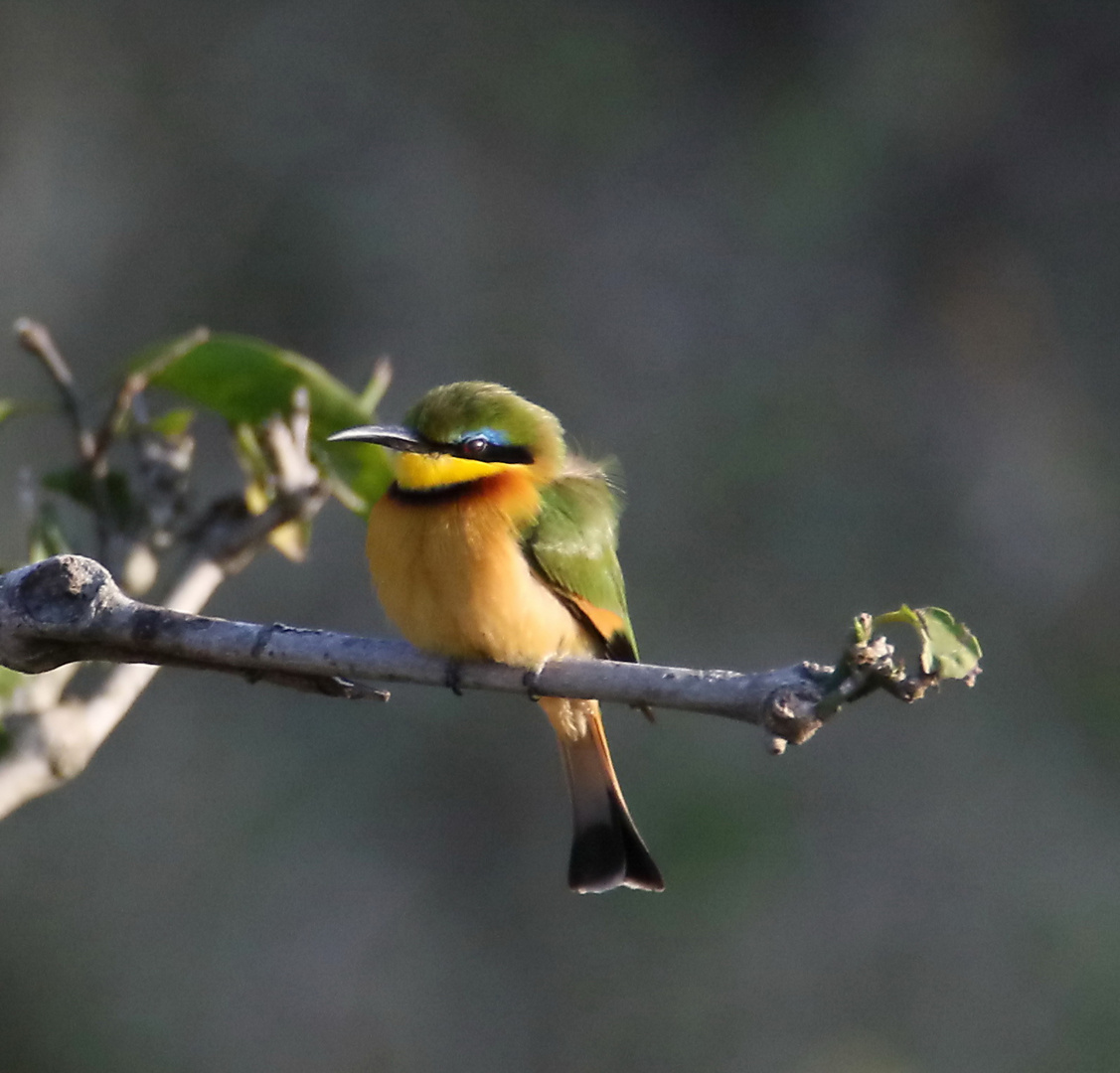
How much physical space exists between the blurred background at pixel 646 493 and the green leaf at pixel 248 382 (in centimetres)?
184

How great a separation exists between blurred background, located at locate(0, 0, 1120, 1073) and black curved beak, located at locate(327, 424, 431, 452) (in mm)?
1831

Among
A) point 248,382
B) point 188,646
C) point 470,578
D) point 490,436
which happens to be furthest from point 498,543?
point 188,646

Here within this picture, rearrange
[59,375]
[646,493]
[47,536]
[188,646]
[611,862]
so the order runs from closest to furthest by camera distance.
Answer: [188,646]
[59,375]
[47,536]
[611,862]
[646,493]

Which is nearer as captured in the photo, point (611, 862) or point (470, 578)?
point (470, 578)

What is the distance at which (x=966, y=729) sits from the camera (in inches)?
151

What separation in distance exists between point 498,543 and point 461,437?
0.16 m

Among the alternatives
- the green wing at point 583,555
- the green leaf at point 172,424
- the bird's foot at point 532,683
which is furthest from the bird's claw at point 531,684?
the green leaf at point 172,424

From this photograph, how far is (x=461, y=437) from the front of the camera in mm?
1890

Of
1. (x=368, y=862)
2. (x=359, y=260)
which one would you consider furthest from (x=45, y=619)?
(x=359, y=260)

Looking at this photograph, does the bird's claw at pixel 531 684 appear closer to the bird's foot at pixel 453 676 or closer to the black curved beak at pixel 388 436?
the bird's foot at pixel 453 676

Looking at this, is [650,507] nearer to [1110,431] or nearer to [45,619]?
[1110,431]

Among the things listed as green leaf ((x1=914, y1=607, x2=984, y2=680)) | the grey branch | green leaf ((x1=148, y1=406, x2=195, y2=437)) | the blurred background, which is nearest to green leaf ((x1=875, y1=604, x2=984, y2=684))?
green leaf ((x1=914, y1=607, x2=984, y2=680))

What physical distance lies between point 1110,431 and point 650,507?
127 centimetres

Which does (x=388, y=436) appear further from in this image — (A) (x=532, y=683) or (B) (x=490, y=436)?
(A) (x=532, y=683)
